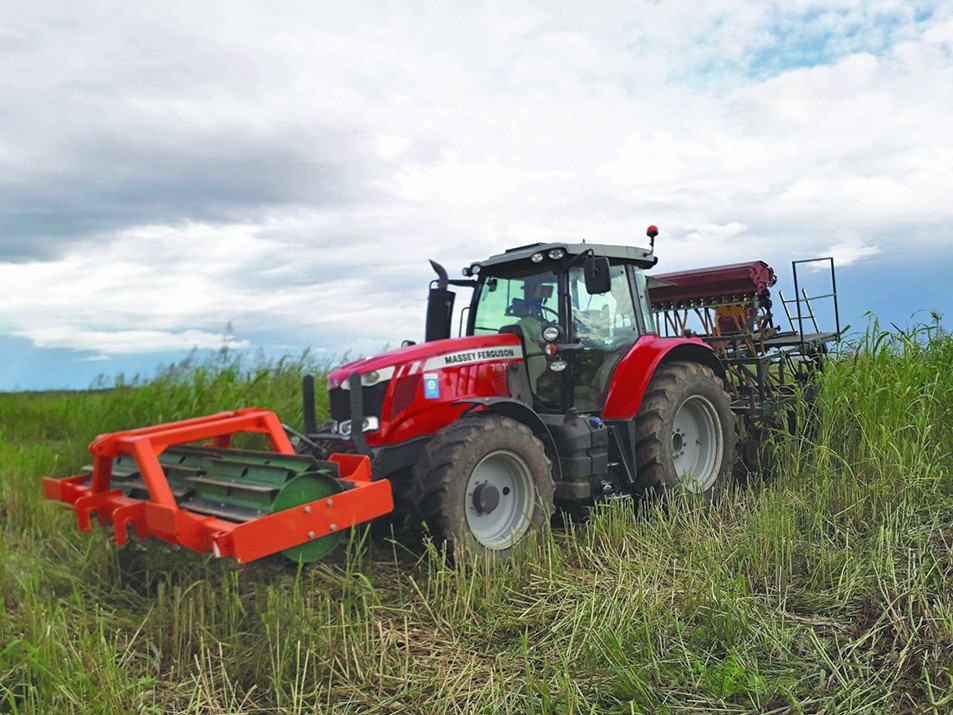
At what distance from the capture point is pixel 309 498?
3.93 meters

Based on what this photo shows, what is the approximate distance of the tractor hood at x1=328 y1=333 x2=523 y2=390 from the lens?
4992 millimetres

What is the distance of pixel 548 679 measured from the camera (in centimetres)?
340

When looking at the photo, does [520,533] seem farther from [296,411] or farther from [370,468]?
[296,411]

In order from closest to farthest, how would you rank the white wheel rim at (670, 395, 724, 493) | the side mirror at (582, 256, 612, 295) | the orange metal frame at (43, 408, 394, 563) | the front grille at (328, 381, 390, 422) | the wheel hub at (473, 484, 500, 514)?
the orange metal frame at (43, 408, 394, 563), the wheel hub at (473, 484, 500, 514), the front grille at (328, 381, 390, 422), the side mirror at (582, 256, 612, 295), the white wheel rim at (670, 395, 724, 493)

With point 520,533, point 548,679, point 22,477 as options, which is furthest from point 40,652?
point 22,477

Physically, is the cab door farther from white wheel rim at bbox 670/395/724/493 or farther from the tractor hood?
white wheel rim at bbox 670/395/724/493

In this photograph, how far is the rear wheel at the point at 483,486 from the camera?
4.51 meters

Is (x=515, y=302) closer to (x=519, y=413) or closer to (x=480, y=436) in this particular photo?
(x=519, y=413)

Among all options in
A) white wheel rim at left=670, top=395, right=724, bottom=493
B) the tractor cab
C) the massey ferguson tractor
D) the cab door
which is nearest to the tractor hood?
the massey ferguson tractor

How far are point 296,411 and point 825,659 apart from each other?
5543 mm

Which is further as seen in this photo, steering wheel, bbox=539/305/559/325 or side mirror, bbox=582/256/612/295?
steering wheel, bbox=539/305/559/325

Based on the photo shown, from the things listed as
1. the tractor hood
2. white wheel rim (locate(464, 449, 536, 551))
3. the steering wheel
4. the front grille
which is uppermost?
the steering wheel

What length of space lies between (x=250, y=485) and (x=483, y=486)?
144 cm

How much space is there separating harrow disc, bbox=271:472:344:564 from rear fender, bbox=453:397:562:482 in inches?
48.8
